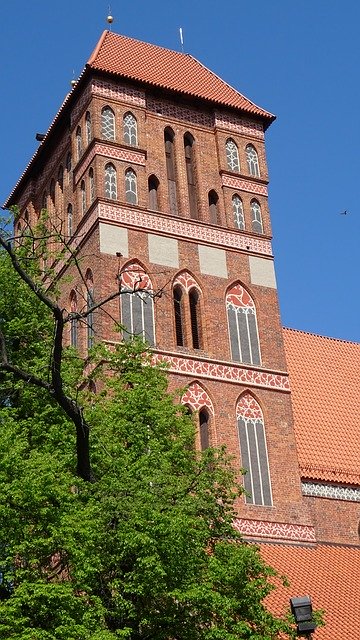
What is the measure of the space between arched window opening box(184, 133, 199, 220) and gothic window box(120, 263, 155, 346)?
2106 mm

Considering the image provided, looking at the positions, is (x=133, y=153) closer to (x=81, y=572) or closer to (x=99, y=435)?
(x=99, y=435)

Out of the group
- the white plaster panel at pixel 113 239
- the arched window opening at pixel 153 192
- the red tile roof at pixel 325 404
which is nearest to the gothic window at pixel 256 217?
the arched window opening at pixel 153 192

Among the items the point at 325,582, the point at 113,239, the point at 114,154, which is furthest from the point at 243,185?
the point at 325,582

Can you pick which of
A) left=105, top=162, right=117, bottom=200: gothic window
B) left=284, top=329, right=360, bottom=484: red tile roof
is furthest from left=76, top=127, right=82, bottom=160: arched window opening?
left=284, top=329, right=360, bottom=484: red tile roof

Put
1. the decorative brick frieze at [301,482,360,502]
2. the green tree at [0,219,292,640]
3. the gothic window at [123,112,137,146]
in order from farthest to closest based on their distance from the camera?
the gothic window at [123,112,137,146], the decorative brick frieze at [301,482,360,502], the green tree at [0,219,292,640]

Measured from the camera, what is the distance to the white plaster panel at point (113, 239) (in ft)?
61.1

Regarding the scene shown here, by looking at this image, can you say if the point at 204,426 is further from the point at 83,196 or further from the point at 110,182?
the point at 83,196

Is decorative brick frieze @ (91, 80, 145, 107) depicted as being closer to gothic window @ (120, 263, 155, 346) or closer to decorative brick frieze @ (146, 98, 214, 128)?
decorative brick frieze @ (146, 98, 214, 128)

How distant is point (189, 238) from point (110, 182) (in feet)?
5.70

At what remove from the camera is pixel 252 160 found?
2167 centimetres

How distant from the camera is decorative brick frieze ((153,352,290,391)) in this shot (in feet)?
59.6

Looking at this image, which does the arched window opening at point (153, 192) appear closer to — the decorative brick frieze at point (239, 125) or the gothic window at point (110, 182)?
the gothic window at point (110, 182)

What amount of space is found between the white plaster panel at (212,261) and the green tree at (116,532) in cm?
636

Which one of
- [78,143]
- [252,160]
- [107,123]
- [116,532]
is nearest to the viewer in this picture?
[116,532]
